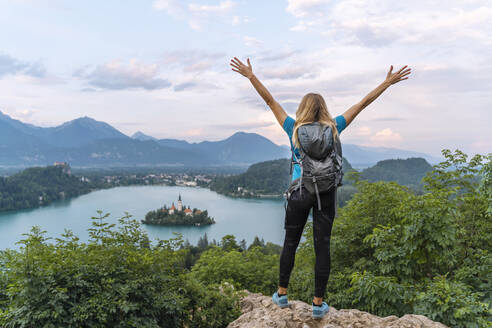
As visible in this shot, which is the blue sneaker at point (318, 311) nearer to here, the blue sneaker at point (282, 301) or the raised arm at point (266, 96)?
the blue sneaker at point (282, 301)

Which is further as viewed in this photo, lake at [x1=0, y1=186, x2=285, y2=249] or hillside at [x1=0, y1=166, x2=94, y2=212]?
hillside at [x1=0, y1=166, x2=94, y2=212]

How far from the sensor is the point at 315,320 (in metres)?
2.76

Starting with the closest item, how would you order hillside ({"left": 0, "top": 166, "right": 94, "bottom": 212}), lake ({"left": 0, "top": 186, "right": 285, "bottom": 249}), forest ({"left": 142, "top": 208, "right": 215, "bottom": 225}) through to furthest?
1. lake ({"left": 0, "top": 186, "right": 285, "bottom": 249})
2. forest ({"left": 142, "top": 208, "right": 215, "bottom": 225})
3. hillside ({"left": 0, "top": 166, "right": 94, "bottom": 212})

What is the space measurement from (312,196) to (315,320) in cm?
124

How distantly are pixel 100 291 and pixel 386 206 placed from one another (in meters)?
4.79

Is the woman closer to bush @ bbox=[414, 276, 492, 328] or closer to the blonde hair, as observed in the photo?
the blonde hair

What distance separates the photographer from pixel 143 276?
2945 millimetres

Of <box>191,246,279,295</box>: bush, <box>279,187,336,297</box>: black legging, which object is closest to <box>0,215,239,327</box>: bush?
<box>279,187,336,297</box>: black legging

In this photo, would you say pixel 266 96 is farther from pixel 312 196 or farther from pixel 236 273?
pixel 236 273

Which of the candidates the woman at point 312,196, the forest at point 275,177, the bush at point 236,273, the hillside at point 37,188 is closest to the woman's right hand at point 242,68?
the woman at point 312,196

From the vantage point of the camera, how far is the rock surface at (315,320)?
2.64 meters

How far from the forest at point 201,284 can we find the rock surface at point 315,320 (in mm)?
271

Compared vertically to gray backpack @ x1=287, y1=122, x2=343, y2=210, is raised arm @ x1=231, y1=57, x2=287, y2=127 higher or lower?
higher

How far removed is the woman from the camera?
7.73 ft
